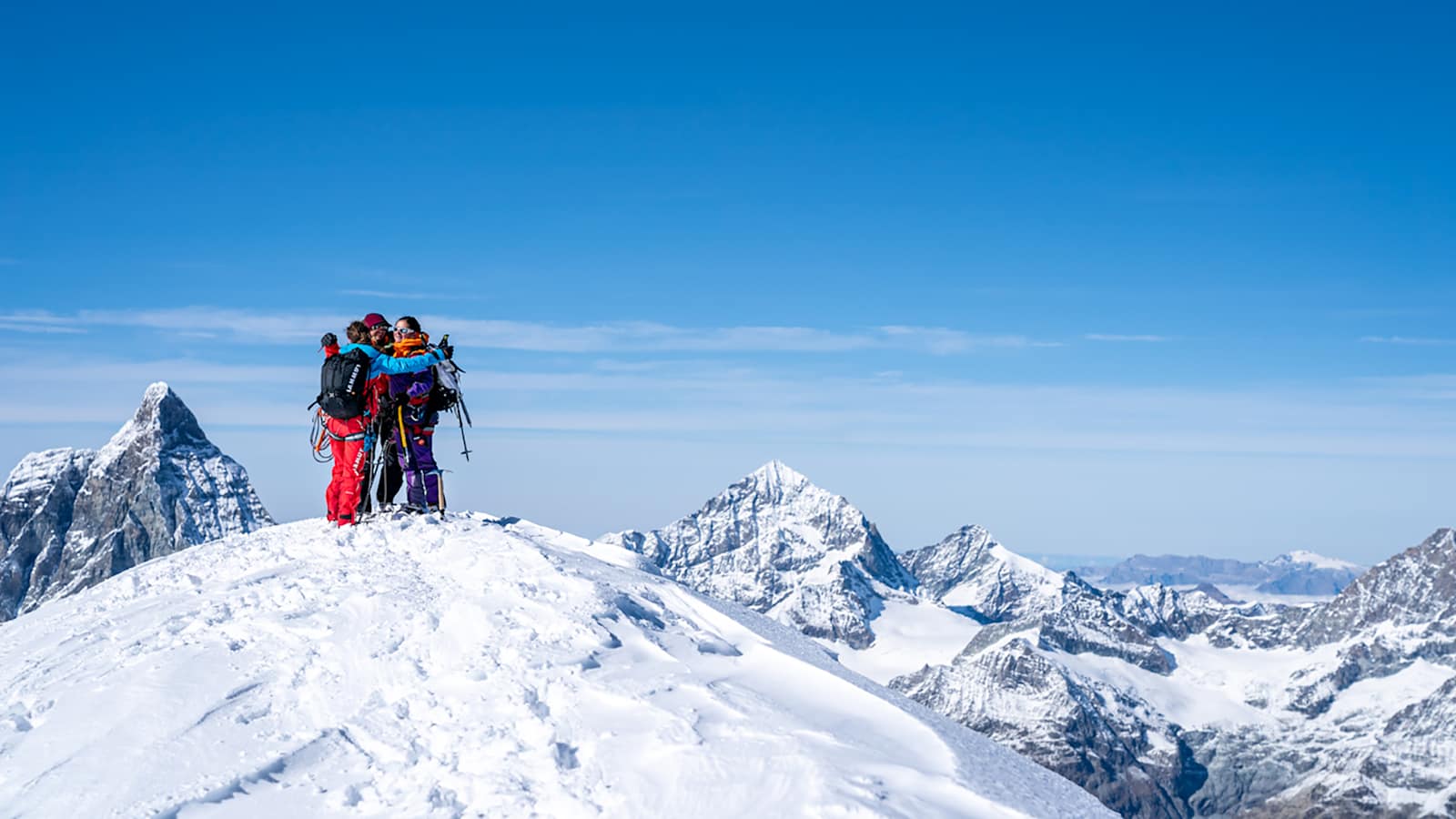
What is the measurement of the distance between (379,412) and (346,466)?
126 centimetres

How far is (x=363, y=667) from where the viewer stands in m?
13.4

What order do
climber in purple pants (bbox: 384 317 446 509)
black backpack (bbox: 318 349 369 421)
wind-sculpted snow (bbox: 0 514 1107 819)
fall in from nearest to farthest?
wind-sculpted snow (bbox: 0 514 1107 819) < black backpack (bbox: 318 349 369 421) < climber in purple pants (bbox: 384 317 446 509)

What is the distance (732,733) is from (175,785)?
536cm

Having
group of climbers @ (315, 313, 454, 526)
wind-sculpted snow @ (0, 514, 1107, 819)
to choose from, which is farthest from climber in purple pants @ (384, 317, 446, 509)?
wind-sculpted snow @ (0, 514, 1107, 819)

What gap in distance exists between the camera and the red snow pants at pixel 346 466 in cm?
2223

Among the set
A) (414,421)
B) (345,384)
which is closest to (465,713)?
(345,384)

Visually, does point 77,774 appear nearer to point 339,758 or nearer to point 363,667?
point 339,758

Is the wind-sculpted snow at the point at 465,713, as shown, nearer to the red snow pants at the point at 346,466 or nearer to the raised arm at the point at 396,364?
the red snow pants at the point at 346,466

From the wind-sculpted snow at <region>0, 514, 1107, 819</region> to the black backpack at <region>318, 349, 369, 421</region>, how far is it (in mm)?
4943

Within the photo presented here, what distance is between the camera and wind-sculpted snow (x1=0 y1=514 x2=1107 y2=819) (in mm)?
10562

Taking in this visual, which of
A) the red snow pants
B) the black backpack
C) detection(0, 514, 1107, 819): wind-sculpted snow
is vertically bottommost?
detection(0, 514, 1107, 819): wind-sculpted snow

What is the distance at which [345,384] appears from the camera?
21.4m

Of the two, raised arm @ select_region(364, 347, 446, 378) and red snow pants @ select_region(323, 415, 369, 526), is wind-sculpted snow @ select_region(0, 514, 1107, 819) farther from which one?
raised arm @ select_region(364, 347, 446, 378)

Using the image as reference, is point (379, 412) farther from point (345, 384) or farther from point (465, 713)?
point (465, 713)
